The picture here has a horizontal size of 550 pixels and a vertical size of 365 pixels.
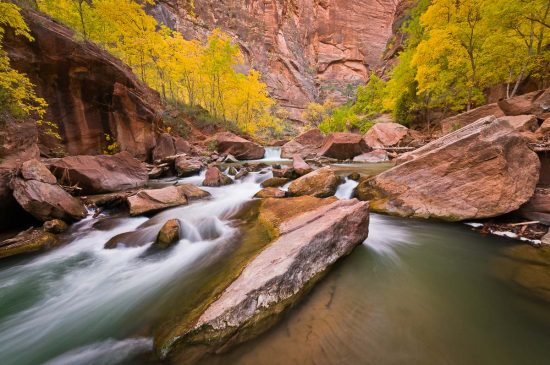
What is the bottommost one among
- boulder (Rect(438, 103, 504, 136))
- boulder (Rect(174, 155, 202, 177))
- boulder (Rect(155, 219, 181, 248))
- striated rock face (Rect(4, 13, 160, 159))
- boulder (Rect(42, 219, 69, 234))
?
boulder (Rect(155, 219, 181, 248))

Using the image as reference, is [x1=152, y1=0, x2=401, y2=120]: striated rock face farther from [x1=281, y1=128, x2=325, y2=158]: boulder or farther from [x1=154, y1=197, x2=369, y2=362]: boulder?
[x1=154, y1=197, x2=369, y2=362]: boulder

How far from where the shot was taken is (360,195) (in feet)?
21.1

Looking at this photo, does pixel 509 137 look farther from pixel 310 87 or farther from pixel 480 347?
pixel 310 87

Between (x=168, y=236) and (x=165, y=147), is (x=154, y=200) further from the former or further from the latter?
(x=165, y=147)

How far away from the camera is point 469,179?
4.83m

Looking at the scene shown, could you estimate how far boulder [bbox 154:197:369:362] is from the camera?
6.79 ft

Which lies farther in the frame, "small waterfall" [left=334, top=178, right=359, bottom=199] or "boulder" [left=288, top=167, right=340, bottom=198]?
"small waterfall" [left=334, top=178, right=359, bottom=199]

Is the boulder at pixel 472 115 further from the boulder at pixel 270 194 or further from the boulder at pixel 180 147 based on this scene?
the boulder at pixel 180 147

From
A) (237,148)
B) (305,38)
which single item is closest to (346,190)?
(237,148)

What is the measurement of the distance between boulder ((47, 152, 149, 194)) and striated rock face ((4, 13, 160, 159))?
131 inches

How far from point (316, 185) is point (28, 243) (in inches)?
260

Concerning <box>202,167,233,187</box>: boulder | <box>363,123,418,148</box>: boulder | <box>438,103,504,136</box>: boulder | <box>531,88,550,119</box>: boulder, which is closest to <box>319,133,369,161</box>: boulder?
<box>363,123,418,148</box>: boulder

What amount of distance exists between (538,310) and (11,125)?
11243mm

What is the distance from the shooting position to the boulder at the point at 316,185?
253 inches
